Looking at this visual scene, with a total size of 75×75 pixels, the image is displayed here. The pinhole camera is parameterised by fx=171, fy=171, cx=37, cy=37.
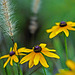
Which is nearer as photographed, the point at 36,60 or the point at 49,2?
the point at 36,60

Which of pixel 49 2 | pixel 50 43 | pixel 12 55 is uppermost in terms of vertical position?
pixel 49 2

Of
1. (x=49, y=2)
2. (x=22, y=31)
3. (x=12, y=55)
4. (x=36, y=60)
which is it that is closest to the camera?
(x=36, y=60)

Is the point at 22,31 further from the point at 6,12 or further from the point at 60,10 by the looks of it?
the point at 6,12

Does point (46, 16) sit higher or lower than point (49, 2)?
lower

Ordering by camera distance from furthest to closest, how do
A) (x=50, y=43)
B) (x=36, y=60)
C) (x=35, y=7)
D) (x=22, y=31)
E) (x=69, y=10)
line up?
(x=22, y=31) < (x=69, y=10) < (x=50, y=43) < (x=35, y=7) < (x=36, y=60)

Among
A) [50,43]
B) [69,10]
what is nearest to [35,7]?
[50,43]

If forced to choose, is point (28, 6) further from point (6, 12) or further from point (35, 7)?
point (6, 12)

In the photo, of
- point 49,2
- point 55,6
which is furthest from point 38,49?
point 49,2

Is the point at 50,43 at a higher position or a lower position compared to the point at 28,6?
lower

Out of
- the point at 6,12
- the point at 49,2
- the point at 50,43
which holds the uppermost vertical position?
the point at 49,2
